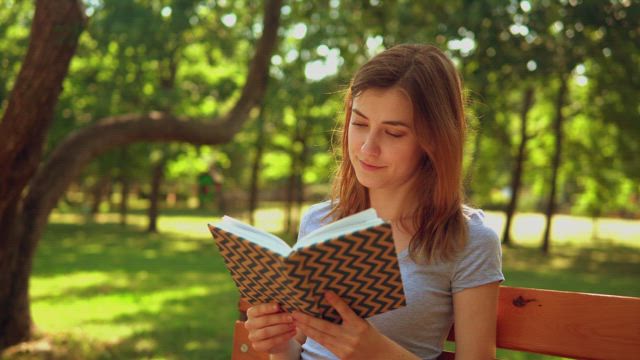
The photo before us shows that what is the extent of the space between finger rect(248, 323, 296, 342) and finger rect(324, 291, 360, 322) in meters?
0.20

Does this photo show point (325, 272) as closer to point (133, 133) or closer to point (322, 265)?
point (322, 265)

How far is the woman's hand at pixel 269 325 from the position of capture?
6.05ft

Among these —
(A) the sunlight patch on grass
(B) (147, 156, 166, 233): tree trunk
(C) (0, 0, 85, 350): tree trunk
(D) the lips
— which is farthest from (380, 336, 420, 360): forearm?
(B) (147, 156, 166, 233): tree trunk

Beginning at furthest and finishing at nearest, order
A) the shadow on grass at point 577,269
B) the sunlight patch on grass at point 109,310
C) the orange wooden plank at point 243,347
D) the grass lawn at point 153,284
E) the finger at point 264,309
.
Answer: the shadow on grass at point 577,269 < the sunlight patch on grass at point 109,310 < the grass lawn at point 153,284 < the orange wooden plank at point 243,347 < the finger at point 264,309

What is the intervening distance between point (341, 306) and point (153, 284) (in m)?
10.7

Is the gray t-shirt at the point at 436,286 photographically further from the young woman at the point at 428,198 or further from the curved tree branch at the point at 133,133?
the curved tree branch at the point at 133,133

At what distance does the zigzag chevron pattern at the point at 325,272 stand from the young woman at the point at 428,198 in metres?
0.23

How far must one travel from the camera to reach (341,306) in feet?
5.62

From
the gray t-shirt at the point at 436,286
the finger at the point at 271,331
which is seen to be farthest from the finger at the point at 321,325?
the gray t-shirt at the point at 436,286

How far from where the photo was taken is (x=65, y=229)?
81.2 feet

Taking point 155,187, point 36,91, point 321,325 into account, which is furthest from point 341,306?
point 155,187

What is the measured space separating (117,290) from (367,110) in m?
9.69

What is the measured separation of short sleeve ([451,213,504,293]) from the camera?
2027mm

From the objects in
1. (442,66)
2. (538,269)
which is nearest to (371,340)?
(442,66)
